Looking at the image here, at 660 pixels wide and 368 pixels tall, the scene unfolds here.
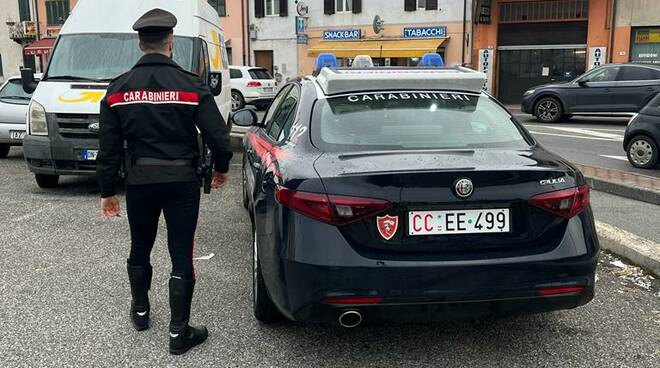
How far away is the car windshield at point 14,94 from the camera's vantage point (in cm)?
1070

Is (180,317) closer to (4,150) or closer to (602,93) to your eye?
(4,150)

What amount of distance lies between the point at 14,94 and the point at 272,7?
75.8 ft

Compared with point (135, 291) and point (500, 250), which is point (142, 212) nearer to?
point (135, 291)

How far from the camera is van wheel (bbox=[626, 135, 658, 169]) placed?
928 cm

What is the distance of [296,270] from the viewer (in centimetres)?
293

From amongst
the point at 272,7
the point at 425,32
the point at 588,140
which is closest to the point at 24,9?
the point at 272,7

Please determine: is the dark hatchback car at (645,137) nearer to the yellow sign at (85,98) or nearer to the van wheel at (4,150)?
the yellow sign at (85,98)

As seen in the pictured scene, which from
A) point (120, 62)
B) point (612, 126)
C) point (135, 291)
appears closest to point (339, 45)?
point (612, 126)

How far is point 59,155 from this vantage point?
7.31 metres

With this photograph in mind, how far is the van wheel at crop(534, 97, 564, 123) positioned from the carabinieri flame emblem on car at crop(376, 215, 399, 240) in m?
15.2

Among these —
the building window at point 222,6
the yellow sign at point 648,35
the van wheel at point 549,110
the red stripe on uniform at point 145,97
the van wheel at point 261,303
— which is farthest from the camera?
the building window at point 222,6

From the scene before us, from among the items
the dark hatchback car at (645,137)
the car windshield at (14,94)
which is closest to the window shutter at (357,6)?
the car windshield at (14,94)

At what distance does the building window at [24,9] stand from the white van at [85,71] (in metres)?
34.7

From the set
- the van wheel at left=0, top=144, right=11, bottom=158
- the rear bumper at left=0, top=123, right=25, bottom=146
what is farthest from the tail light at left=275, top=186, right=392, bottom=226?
the van wheel at left=0, top=144, right=11, bottom=158
